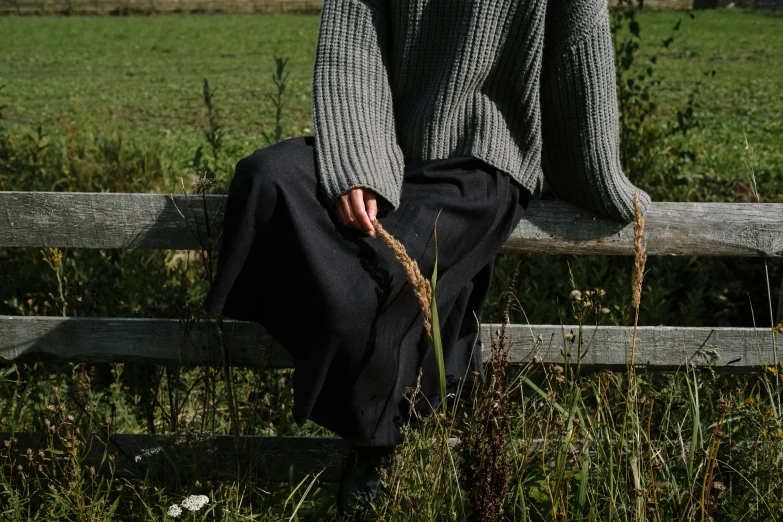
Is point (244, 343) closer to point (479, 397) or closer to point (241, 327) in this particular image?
point (241, 327)

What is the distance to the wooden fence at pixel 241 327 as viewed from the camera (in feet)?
7.94

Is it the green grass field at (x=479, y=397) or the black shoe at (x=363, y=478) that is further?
the black shoe at (x=363, y=478)

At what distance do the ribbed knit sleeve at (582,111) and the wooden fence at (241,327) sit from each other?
0.32ft

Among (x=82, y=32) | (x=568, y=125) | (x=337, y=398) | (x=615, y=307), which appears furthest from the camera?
(x=82, y=32)

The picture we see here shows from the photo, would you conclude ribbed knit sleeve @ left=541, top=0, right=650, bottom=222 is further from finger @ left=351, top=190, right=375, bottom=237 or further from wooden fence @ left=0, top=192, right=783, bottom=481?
finger @ left=351, top=190, right=375, bottom=237

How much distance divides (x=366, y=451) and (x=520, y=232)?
0.80 meters

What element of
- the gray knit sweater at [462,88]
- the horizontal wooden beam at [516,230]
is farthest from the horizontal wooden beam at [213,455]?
the gray knit sweater at [462,88]

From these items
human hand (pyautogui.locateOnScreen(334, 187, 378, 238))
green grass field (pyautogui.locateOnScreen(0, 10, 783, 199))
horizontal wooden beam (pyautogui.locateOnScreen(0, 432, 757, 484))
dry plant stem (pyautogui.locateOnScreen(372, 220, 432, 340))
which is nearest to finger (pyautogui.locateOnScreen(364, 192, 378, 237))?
human hand (pyautogui.locateOnScreen(334, 187, 378, 238))

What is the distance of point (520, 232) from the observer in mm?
2492

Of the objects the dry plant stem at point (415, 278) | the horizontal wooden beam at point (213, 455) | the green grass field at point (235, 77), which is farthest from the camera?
the green grass field at point (235, 77)

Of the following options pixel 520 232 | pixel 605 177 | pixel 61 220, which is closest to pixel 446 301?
pixel 520 232

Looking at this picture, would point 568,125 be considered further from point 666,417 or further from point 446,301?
point 666,417

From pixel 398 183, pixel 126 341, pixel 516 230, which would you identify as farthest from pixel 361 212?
pixel 126 341

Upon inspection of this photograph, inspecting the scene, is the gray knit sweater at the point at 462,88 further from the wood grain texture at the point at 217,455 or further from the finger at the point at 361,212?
the wood grain texture at the point at 217,455
